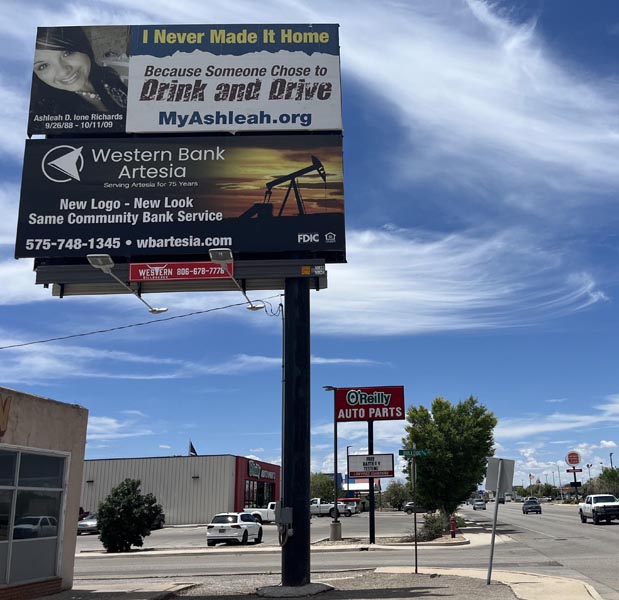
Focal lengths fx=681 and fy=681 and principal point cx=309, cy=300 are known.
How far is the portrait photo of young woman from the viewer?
1644 centimetres

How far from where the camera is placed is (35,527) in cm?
1383

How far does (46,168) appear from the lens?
1593 cm

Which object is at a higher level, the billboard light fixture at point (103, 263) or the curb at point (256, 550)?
the billboard light fixture at point (103, 263)

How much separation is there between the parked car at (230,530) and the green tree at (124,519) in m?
2.93

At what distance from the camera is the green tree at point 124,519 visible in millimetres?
29266

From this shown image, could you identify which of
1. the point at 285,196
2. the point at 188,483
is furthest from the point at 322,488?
the point at 285,196

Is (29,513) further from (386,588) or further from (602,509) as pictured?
(602,509)

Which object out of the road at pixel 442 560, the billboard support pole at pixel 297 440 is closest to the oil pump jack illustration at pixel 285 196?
the billboard support pole at pixel 297 440

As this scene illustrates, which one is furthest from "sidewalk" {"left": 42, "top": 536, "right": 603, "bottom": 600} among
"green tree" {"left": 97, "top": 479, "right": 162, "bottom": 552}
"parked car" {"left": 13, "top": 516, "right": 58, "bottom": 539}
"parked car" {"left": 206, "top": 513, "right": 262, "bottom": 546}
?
"parked car" {"left": 206, "top": 513, "right": 262, "bottom": 546}

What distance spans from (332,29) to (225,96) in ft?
10.8

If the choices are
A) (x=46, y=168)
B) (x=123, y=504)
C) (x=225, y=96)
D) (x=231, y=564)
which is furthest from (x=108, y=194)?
(x=123, y=504)

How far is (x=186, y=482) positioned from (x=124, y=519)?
2192 centimetres

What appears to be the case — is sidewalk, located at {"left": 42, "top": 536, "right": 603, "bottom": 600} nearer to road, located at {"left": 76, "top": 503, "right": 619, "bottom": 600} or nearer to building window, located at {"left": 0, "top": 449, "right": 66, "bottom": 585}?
building window, located at {"left": 0, "top": 449, "right": 66, "bottom": 585}

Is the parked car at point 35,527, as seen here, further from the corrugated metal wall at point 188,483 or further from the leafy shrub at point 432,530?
the corrugated metal wall at point 188,483
